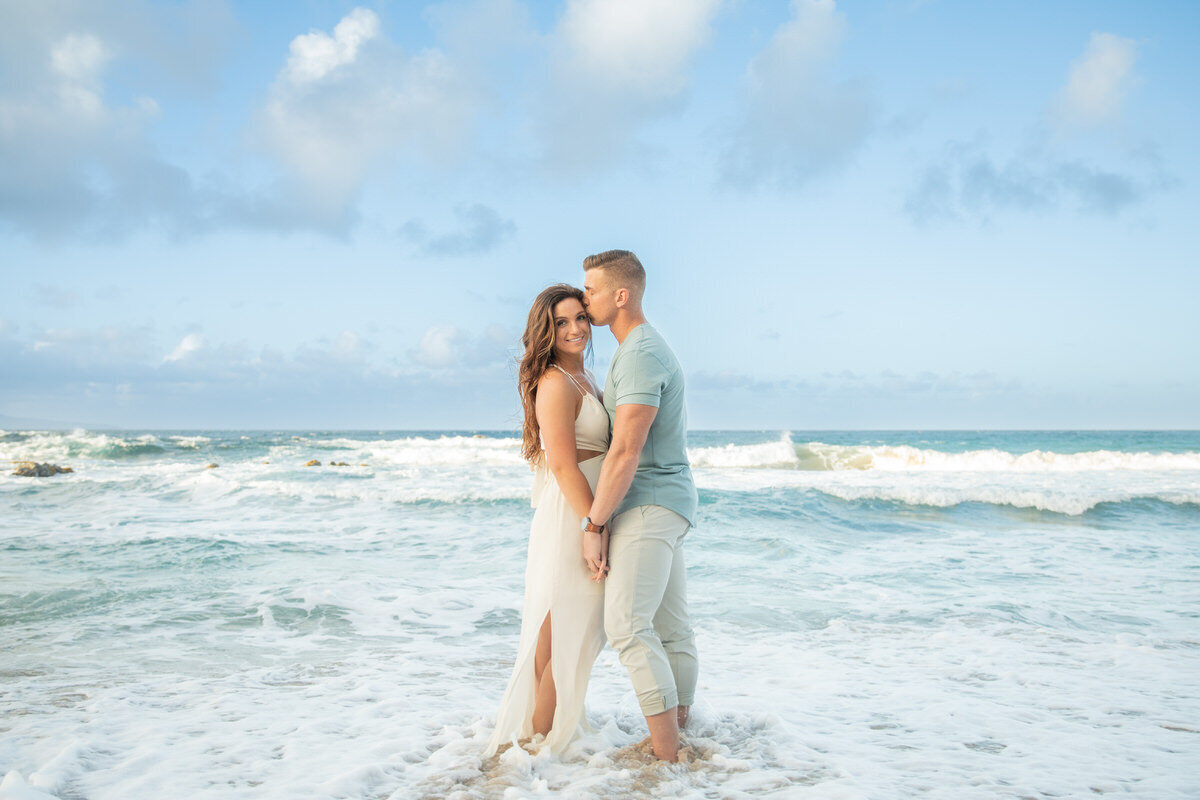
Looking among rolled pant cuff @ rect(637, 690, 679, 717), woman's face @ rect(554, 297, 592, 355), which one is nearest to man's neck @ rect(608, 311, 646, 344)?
woman's face @ rect(554, 297, 592, 355)

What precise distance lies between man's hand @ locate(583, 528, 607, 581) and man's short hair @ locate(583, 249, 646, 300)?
3.68 ft

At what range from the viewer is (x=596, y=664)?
530cm

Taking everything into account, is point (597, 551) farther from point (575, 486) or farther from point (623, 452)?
point (623, 452)

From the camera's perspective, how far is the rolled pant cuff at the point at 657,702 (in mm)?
3164

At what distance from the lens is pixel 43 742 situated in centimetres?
365

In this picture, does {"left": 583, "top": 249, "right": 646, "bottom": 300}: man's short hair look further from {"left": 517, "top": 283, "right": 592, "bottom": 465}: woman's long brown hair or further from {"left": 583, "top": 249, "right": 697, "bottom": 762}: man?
{"left": 517, "top": 283, "right": 592, "bottom": 465}: woman's long brown hair

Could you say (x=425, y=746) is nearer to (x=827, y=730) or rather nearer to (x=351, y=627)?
(x=827, y=730)

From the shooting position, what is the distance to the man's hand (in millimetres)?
3174

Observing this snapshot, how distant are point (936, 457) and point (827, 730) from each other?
89.4 ft

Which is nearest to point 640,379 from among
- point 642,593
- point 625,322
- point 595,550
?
point 625,322

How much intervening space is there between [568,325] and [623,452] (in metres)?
0.71

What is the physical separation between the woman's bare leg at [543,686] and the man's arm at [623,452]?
29.4 inches

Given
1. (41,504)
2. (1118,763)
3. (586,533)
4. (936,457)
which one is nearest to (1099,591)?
(1118,763)

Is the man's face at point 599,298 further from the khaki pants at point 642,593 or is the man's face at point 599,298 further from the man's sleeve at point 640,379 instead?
the khaki pants at point 642,593
